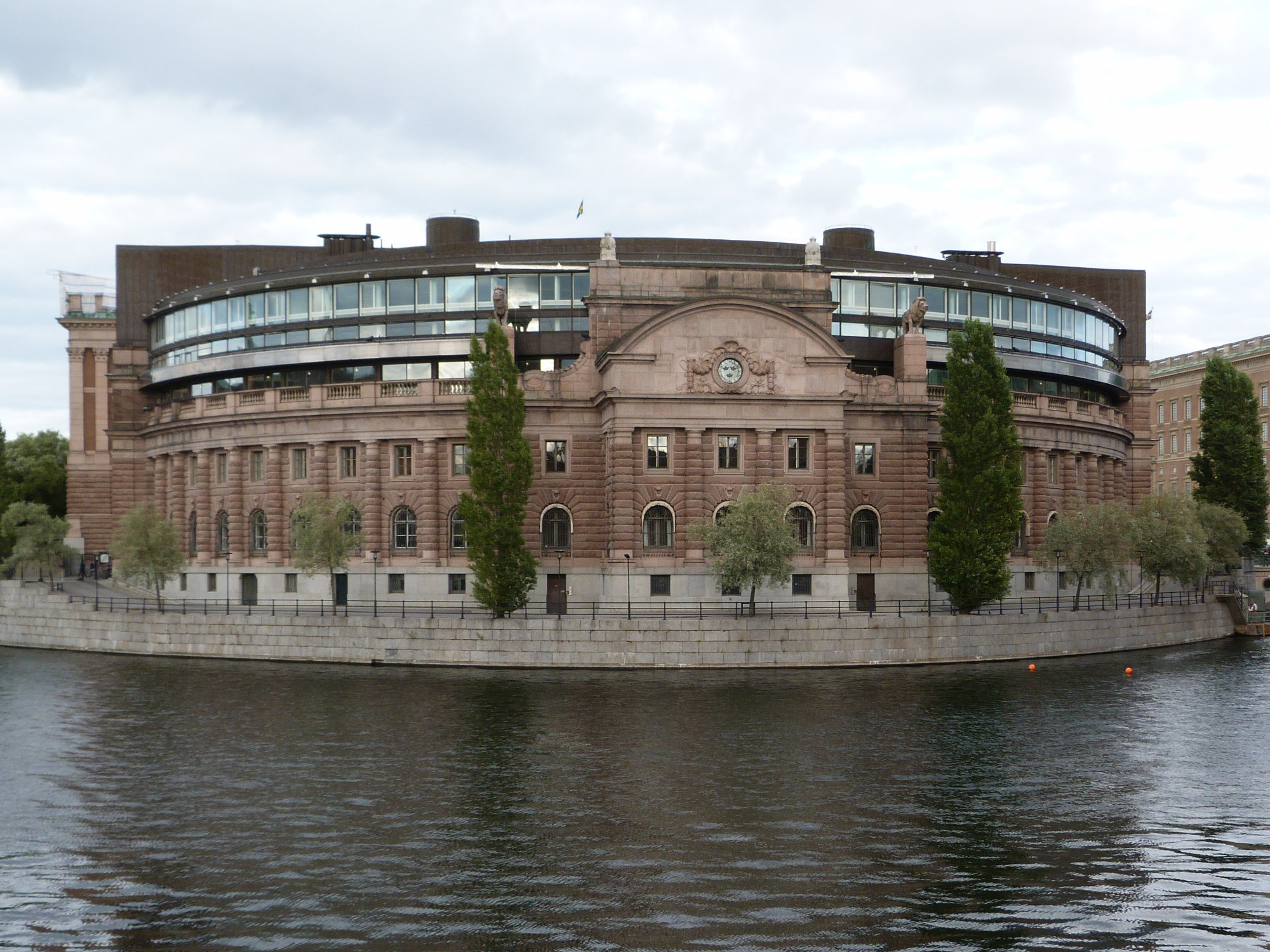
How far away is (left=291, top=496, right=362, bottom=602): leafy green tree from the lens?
223ft

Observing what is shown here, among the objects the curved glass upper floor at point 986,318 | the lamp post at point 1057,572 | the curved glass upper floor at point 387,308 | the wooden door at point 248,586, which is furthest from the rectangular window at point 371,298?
the lamp post at point 1057,572

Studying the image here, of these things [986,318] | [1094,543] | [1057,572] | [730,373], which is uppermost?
[986,318]

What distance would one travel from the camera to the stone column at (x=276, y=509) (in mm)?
78000

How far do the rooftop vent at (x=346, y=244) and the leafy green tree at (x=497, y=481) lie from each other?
129 feet

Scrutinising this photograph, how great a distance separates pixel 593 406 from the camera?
71250 millimetres

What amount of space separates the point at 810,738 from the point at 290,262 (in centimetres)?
7384

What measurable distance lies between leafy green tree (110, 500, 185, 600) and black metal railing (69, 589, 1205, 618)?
1982 mm

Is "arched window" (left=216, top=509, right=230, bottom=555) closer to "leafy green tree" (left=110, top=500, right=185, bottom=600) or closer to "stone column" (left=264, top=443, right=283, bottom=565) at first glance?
"stone column" (left=264, top=443, right=283, bottom=565)

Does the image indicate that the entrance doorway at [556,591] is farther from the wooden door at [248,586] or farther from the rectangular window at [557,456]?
the wooden door at [248,586]

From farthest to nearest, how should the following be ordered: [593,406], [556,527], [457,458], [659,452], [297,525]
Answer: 1. [457,458]
2. [556,527]
3. [593,406]
4. [297,525]
5. [659,452]

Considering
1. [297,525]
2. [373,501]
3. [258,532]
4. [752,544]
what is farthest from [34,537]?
[752,544]

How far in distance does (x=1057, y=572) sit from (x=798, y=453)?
76.6ft

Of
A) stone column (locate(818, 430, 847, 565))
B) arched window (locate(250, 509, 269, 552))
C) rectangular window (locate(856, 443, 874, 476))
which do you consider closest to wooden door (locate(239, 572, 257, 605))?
arched window (locate(250, 509, 269, 552))

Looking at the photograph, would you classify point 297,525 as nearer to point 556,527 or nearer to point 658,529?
point 556,527
